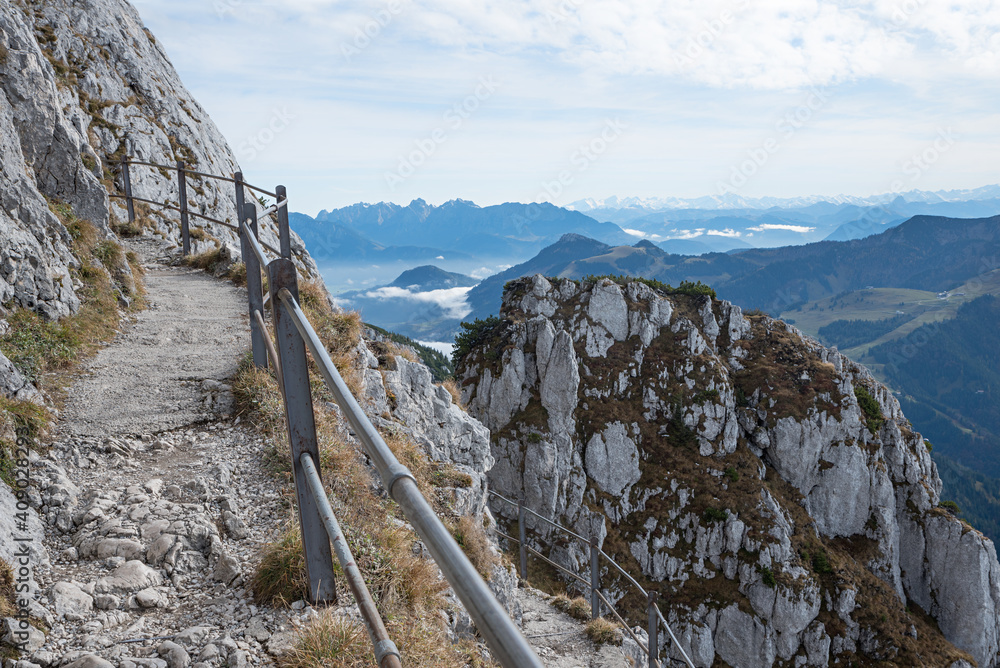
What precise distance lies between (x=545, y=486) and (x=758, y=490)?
2033cm

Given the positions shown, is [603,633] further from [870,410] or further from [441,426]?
[870,410]

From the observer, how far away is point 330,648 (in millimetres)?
3459

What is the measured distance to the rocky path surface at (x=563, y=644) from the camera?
9.84 m

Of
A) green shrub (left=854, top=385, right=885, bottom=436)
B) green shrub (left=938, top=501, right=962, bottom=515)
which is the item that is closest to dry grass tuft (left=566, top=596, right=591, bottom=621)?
green shrub (left=854, top=385, right=885, bottom=436)

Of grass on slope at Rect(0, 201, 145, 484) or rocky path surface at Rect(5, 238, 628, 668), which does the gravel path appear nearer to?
rocky path surface at Rect(5, 238, 628, 668)

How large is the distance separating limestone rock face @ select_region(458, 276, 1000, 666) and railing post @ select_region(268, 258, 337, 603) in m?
45.9

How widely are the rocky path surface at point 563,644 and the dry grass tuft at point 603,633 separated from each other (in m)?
0.10

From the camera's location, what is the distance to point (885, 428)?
60.4 meters

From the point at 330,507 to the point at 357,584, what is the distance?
81 cm

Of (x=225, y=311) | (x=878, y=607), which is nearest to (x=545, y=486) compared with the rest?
(x=878, y=607)

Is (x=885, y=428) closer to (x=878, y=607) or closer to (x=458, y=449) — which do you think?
(x=878, y=607)

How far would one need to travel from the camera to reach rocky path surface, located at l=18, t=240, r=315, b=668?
3.65 metres

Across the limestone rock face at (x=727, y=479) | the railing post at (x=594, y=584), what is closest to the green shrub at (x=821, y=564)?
the limestone rock face at (x=727, y=479)

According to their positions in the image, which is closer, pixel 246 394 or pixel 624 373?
pixel 246 394
